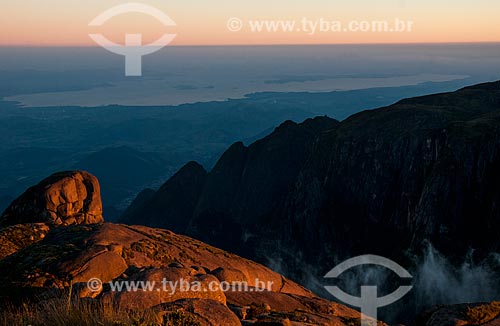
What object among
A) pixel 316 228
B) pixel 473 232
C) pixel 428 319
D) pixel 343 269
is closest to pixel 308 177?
pixel 316 228

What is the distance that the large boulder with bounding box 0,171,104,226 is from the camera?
54625 millimetres

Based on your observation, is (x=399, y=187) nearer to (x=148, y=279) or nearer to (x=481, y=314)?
(x=481, y=314)

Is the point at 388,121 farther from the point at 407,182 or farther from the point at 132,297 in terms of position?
the point at 132,297

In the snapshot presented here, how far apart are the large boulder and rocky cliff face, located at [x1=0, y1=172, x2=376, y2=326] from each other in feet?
61.7

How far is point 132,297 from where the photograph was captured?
16656 millimetres

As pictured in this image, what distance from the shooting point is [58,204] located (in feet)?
184

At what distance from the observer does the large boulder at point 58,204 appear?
54.6 m

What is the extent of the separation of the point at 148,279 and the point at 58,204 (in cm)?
4040

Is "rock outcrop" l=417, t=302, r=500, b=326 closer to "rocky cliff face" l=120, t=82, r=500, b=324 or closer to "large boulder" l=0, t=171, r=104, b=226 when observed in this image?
"large boulder" l=0, t=171, r=104, b=226

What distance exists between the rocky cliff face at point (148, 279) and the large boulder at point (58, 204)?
61.7ft

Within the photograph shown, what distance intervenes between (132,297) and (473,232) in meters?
119
